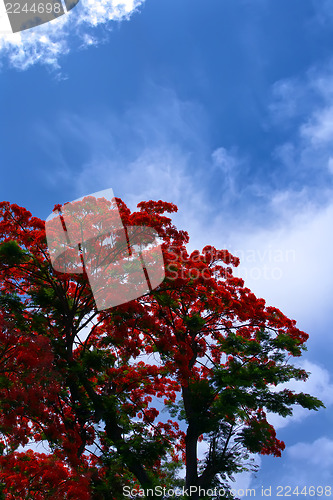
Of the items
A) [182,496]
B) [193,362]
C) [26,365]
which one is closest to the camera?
[26,365]

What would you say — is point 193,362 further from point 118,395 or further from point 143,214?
point 143,214

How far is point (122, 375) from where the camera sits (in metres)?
12.3

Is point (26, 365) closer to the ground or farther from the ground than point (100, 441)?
farther from the ground

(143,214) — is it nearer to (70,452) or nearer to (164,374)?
(164,374)

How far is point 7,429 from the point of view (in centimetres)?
885


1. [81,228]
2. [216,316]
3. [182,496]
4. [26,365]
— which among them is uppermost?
[81,228]

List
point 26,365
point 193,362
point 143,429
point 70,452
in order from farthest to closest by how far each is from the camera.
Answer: point 193,362
point 143,429
point 70,452
point 26,365

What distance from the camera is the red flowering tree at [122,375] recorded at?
351 inches

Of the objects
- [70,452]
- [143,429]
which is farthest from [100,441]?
[70,452]

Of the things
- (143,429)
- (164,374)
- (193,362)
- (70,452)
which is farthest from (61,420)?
(193,362)

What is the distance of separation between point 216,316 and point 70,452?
6.85m

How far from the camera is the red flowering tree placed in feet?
29.2

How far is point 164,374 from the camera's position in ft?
41.1

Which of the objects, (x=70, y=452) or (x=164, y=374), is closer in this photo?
(x=70, y=452)
